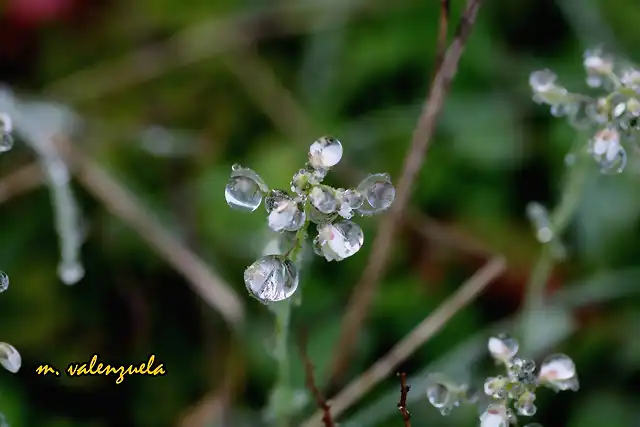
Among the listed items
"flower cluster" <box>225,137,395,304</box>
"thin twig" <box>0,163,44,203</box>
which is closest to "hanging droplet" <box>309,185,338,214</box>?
"flower cluster" <box>225,137,395,304</box>

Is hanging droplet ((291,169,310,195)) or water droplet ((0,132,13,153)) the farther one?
water droplet ((0,132,13,153))

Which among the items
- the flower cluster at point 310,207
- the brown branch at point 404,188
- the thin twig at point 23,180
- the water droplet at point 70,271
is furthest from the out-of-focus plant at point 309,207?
the thin twig at point 23,180

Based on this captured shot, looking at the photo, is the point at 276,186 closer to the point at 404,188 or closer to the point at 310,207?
the point at 404,188

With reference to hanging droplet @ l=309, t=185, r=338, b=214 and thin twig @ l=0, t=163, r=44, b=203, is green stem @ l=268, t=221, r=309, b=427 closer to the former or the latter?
hanging droplet @ l=309, t=185, r=338, b=214

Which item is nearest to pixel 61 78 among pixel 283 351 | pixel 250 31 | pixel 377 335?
pixel 250 31

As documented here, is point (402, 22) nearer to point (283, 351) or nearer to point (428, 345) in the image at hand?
point (428, 345)

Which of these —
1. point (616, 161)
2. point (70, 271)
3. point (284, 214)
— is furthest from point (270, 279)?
point (70, 271)
